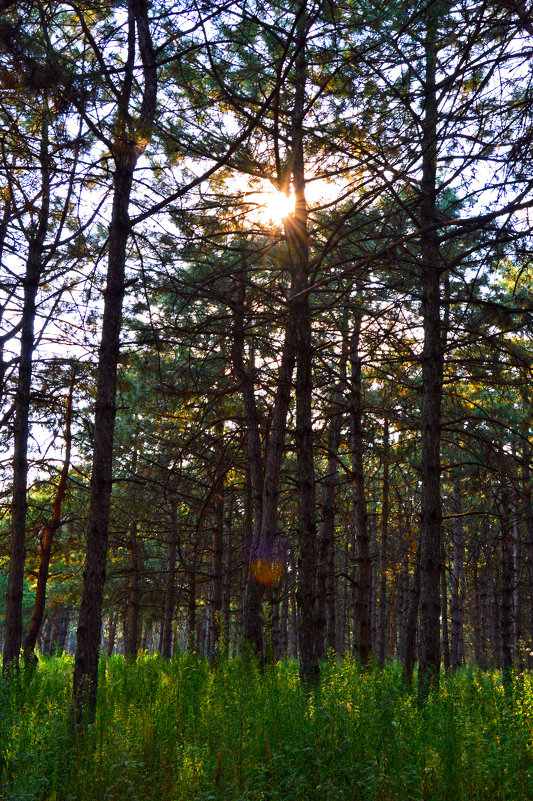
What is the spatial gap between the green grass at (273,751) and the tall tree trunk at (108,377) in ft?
1.55

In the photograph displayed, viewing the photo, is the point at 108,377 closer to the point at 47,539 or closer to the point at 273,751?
the point at 273,751

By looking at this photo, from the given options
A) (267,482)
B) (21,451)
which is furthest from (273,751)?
(21,451)

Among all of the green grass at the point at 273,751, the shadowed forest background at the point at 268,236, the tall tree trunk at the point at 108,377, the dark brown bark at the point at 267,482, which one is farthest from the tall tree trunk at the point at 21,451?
the dark brown bark at the point at 267,482

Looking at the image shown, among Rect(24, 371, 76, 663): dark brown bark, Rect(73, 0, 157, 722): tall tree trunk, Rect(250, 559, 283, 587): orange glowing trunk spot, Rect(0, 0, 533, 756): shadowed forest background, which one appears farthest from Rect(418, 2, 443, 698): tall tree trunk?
Rect(24, 371, 76, 663): dark brown bark

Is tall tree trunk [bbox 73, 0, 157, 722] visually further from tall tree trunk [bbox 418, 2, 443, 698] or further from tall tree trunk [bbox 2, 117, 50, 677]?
tall tree trunk [bbox 418, 2, 443, 698]

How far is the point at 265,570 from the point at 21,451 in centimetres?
441

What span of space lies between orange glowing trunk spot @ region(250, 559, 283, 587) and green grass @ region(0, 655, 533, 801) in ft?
10.2

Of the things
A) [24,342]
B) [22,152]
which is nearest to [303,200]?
[22,152]

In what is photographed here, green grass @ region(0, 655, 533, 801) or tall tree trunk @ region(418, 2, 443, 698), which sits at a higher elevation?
tall tree trunk @ region(418, 2, 443, 698)

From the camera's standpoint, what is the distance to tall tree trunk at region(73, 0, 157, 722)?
5738mm

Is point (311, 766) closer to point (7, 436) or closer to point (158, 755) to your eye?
point (158, 755)

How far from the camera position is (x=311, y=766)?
4.76 m

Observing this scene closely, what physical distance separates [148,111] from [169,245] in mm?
2282

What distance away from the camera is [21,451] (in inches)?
386
